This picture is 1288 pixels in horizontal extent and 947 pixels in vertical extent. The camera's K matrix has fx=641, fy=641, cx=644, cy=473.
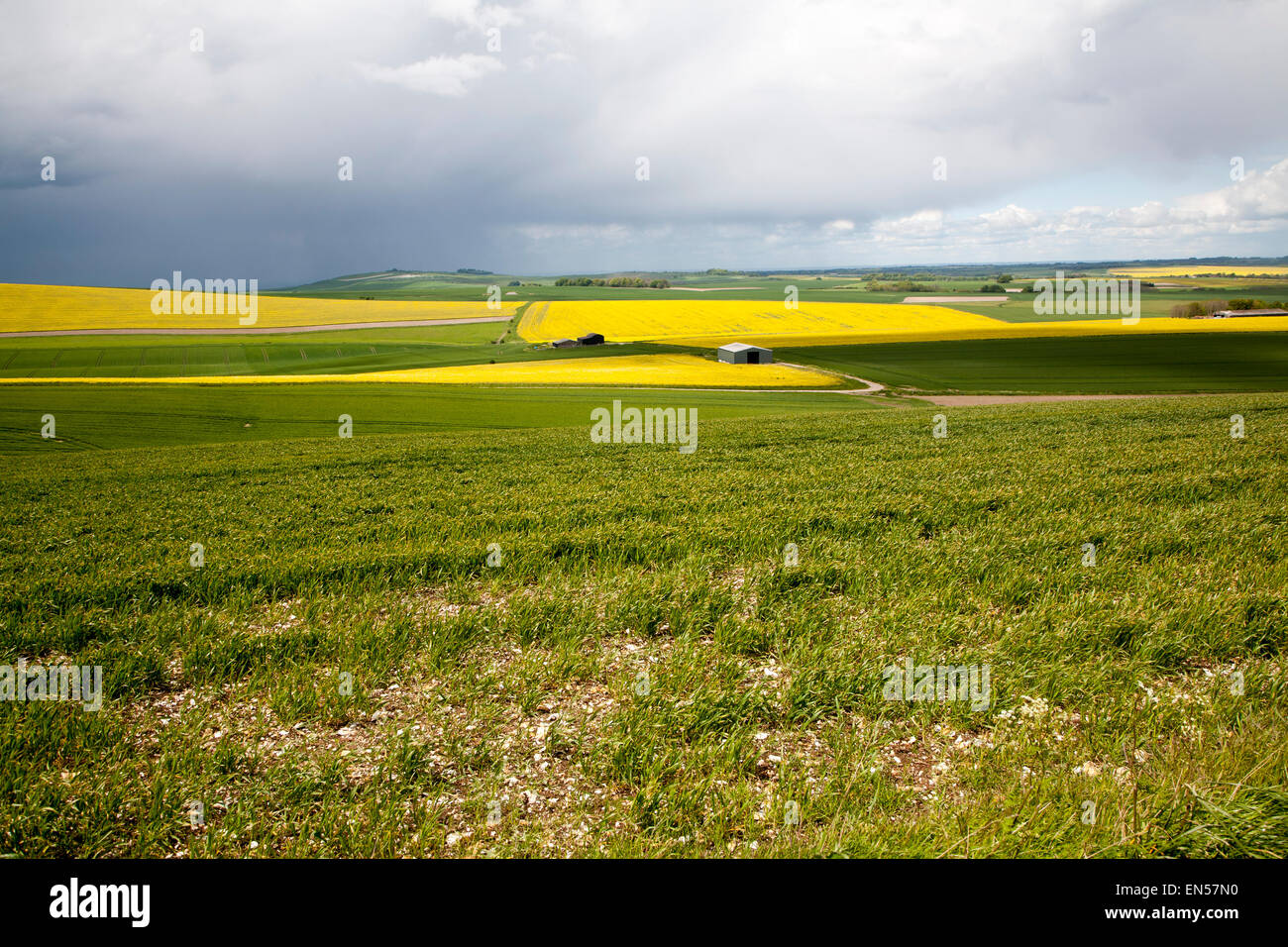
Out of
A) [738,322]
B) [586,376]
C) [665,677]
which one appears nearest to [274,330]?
[586,376]

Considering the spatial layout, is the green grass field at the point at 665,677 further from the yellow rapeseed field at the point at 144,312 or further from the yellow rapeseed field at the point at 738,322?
the yellow rapeseed field at the point at 144,312

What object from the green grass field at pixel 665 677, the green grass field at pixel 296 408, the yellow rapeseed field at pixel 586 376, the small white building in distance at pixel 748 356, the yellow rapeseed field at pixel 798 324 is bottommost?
the green grass field at pixel 665 677

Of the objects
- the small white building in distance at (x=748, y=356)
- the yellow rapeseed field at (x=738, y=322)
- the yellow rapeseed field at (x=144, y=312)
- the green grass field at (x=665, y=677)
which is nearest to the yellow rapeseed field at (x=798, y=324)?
the yellow rapeseed field at (x=738, y=322)

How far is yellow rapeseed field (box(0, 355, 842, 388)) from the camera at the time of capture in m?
57.2

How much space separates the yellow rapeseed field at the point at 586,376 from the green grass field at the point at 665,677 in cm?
4701

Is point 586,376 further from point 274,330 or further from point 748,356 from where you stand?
point 274,330

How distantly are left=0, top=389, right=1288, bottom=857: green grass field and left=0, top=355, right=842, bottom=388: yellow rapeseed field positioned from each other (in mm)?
47007

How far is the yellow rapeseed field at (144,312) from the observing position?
106 metres

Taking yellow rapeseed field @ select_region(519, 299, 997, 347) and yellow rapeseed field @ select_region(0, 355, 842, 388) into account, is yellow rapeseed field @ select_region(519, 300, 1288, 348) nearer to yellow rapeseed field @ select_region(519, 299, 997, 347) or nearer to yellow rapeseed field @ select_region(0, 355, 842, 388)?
yellow rapeseed field @ select_region(519, 299, 997, 347)

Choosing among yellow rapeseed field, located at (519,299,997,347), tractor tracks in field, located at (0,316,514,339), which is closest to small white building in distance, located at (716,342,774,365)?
yellow rapeseed field, located at (519,299,997,347)

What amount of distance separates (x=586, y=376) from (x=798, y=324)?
6929cm

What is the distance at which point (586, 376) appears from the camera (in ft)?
198
